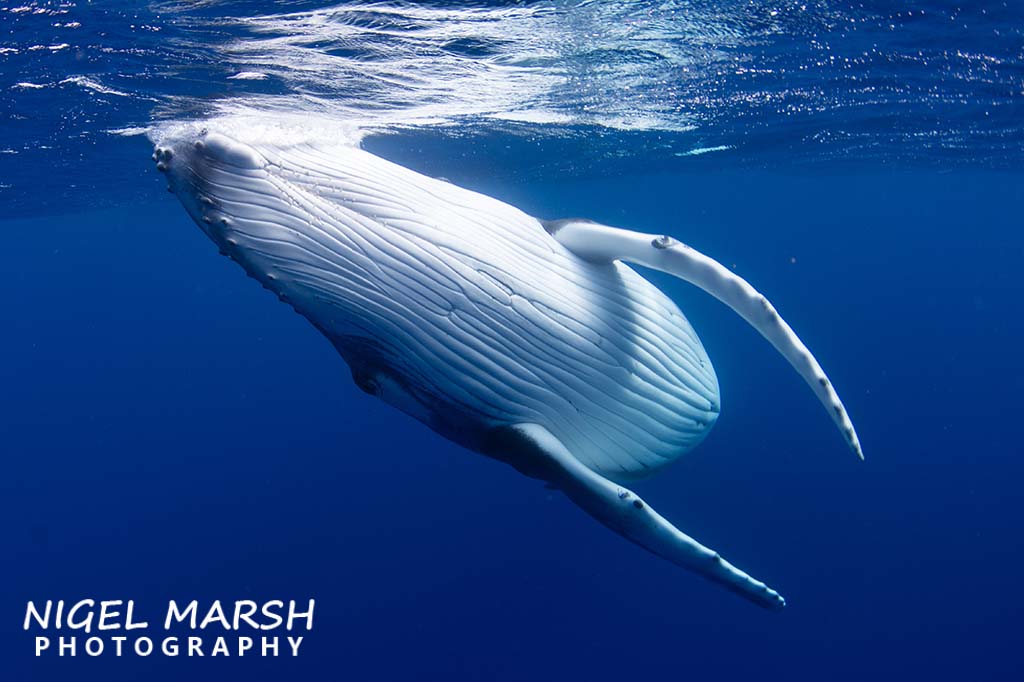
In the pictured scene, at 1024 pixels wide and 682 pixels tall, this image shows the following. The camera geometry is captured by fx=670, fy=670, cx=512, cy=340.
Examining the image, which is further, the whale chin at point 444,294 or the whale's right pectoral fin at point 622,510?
the whale's right pectoral fin at point 622,510

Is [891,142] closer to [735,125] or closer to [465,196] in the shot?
[735,125]

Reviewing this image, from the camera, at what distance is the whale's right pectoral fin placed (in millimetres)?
3068

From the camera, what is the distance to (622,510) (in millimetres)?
3098

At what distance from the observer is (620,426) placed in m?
3.64

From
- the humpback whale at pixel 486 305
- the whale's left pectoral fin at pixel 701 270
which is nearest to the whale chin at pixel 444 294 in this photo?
the humpback whale at pixel 486 305

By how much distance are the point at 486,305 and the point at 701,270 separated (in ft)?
3.98

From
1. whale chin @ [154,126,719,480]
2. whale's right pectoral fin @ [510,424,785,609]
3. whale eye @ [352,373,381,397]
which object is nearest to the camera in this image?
whale chin @ [154,126,719,480]

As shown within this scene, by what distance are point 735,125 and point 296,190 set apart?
18.1 meters

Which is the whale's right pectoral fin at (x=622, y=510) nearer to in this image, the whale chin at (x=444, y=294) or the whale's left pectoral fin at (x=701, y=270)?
the whale chin at (x=444, y=294)

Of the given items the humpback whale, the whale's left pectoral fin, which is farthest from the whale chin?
the whale's left pectoral fin

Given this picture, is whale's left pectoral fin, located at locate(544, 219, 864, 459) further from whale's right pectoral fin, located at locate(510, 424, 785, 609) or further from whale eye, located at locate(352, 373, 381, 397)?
whale eye, located at locate(352, 373, 381, 397)

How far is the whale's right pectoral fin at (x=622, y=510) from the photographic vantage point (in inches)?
121

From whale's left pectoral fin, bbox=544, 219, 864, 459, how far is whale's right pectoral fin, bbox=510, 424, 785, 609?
1.01 meters

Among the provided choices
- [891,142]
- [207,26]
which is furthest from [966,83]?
[207,26]
